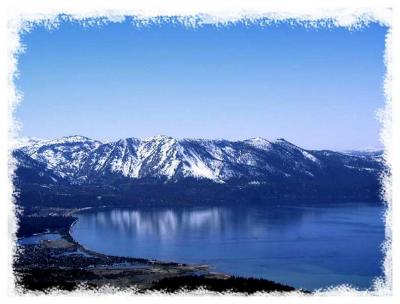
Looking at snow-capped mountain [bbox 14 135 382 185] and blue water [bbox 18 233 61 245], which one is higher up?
snow-capped mountain [bbox 14 135 382 185]

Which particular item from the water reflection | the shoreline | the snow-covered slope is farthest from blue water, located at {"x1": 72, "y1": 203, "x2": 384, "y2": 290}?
the snow-covered slope

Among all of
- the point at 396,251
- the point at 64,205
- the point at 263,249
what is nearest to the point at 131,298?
the point at 396,251

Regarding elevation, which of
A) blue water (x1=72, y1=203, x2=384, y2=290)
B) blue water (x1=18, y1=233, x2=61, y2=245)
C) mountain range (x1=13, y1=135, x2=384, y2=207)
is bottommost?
blue water (x1=72, y1=203, x2=384, y2=290)

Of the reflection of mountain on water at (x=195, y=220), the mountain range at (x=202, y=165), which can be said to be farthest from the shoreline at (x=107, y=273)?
the mountain range at (x=202, y=165)

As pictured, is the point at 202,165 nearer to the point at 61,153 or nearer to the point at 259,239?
the point at 61,153

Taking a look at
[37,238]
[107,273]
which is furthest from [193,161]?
[107,273]

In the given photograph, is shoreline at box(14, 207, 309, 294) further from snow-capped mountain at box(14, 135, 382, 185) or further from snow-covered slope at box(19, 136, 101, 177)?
snow-capped mountain at box(14, 135, 382, 185)

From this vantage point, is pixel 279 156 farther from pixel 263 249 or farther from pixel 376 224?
pixel 263 249
